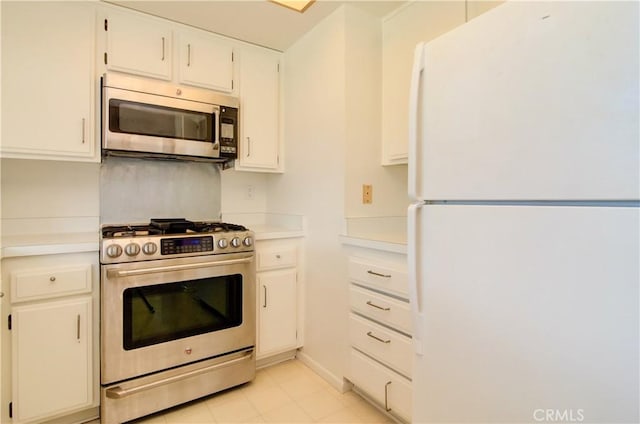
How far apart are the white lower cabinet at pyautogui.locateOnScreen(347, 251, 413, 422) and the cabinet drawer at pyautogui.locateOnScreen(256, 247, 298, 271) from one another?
523mm

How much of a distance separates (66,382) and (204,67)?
6.40 feet

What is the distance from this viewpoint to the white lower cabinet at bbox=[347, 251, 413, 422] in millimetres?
1612

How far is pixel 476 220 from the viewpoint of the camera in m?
0.99

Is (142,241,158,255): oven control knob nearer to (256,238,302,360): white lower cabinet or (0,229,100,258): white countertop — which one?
(0,229,100,258): white countertop

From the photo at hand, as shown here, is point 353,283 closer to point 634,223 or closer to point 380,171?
point 380,171

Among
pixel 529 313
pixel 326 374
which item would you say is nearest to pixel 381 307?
pixel 326 374

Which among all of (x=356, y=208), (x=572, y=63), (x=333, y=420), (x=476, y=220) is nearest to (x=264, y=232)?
(x=356, y=208)

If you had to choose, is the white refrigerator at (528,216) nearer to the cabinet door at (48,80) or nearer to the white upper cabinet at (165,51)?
the white upper cabinet at (165,51)

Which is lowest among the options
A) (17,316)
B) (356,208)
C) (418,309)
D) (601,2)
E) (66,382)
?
(66,382)

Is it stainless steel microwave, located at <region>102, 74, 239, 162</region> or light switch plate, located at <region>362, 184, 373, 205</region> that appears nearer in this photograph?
stainless steel microwave, located at <region>102, 74, 239, 162</region>

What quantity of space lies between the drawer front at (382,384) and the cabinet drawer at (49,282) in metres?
1.45

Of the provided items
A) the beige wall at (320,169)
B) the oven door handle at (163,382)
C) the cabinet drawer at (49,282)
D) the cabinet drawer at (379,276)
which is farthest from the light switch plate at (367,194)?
the cabinet drawer at (49,282)

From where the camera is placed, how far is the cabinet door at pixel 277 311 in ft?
7.25
